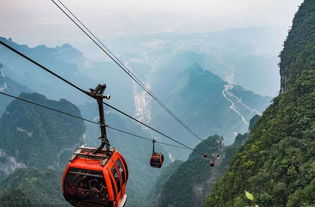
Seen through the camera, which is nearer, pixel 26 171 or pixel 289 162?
pixel 289 162

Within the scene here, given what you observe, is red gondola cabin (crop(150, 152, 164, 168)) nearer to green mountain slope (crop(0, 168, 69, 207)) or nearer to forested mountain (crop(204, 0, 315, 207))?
forested mountain (crop(204, 0, 315, 207))

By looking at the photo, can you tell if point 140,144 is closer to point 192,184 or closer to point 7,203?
point 192,184

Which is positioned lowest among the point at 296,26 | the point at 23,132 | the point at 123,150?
the point at 296,26

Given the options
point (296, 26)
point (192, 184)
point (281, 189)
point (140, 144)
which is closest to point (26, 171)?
point (192, 184)

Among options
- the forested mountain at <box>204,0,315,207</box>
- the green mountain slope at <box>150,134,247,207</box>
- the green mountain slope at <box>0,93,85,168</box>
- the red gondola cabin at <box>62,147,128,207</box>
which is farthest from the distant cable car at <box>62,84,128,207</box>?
the green mountain slope at <box>0,93,85,168</box>

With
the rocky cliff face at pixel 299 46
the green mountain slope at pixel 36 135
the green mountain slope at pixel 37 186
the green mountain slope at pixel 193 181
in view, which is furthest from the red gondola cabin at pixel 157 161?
the green mountain slope at pixel 36 135

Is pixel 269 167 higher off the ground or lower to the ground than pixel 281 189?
higher

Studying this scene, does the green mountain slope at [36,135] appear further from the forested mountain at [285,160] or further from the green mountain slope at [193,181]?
the forested mountain at [285,160]
